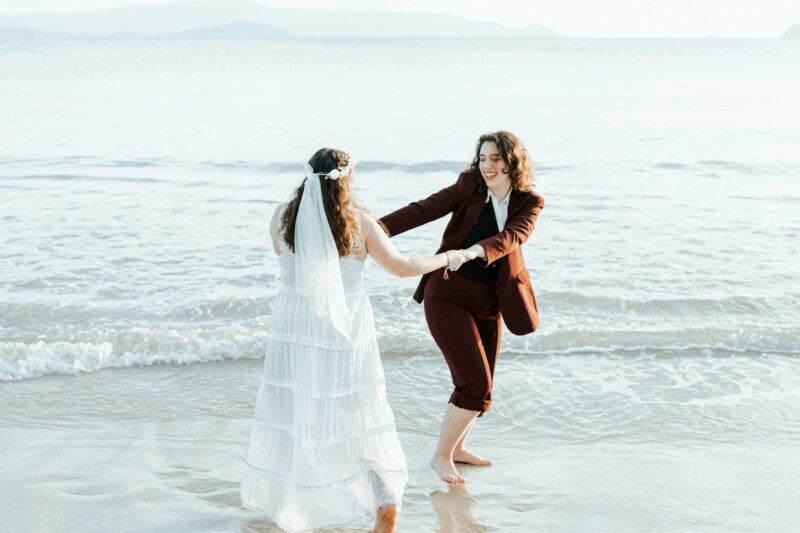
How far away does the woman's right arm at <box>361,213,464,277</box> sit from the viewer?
4320mm

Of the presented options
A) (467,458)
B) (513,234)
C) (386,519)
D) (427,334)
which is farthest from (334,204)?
(427,334)

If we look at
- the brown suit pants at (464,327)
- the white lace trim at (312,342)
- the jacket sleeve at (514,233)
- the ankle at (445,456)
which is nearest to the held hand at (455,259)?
the jacket sleeve at (514,233)

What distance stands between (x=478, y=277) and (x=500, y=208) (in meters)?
0.39

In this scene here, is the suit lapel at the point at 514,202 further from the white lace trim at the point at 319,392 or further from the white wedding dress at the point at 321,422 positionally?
the white lace trim at the point at 319,392

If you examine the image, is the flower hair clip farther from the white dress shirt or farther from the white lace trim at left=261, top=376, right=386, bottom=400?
the white dress shirt

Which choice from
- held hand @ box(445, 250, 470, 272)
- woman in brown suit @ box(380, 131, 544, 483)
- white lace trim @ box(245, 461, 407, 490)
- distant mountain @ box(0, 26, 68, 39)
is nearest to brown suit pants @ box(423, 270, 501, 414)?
woman in brown suit @ box(380, 131, 544, 483)

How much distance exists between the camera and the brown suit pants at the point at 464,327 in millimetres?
5094

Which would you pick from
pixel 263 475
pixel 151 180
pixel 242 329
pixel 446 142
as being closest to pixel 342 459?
pixel 263 475

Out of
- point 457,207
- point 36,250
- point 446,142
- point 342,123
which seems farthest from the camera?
point 342,123

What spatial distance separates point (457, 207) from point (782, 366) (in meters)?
3.78

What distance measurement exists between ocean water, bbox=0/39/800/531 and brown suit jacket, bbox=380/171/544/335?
3.17 ft

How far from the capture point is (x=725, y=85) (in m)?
50.1

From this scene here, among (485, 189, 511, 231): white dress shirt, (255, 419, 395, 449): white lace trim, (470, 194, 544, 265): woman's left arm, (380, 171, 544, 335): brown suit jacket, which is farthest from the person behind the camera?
(485, 189, 511, 231): white dress shirt

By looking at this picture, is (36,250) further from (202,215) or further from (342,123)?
(342,123)
